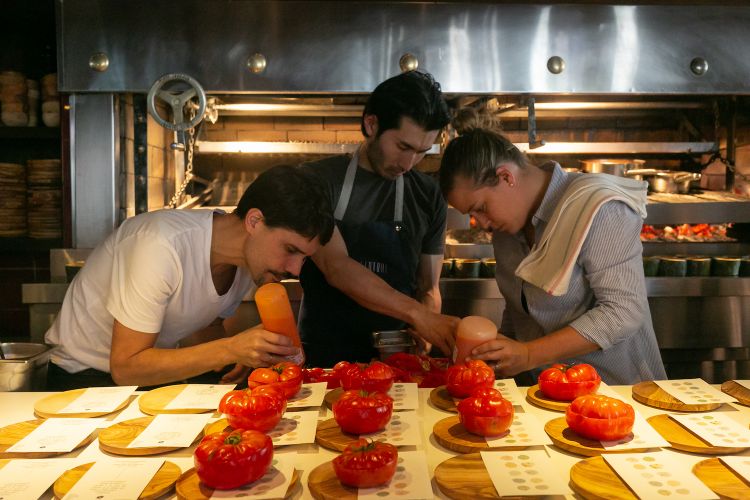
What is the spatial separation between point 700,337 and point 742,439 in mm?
2625

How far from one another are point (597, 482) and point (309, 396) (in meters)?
0.81

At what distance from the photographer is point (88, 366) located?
2.33m

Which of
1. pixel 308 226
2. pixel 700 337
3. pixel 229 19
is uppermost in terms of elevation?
pixel 229 19

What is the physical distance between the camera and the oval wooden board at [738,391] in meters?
1.80

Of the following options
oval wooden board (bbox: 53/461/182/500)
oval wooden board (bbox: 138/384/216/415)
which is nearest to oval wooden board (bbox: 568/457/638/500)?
oval wooden board (bbox: 53/461/182/500)

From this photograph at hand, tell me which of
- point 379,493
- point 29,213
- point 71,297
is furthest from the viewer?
point 29,213

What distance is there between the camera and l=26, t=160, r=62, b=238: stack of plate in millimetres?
4336

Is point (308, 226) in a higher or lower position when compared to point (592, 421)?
higher

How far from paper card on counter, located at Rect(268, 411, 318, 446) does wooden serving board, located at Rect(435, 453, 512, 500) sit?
1.06 feet

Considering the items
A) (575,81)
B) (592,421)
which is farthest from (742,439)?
(575,81)

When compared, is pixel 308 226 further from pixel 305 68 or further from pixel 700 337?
pixel 700 337

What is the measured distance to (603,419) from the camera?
1.50 metres

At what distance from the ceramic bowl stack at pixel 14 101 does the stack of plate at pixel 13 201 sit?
11.2 inches

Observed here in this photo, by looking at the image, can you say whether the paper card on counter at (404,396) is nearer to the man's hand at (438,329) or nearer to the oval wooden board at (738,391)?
the man's hand at (438,329)
